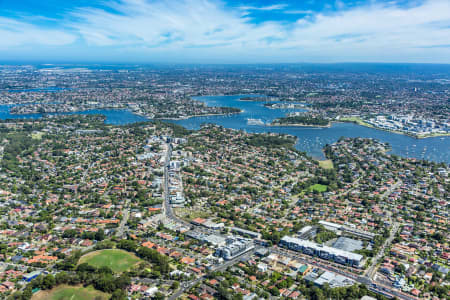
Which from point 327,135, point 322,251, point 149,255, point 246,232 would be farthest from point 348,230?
point 327,135

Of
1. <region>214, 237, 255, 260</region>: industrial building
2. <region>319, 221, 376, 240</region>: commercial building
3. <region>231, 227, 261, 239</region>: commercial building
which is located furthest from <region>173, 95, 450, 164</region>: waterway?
<region>214, 237, 255, 260</region>: industrial building

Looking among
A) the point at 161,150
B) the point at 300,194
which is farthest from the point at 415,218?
the point at 161,150

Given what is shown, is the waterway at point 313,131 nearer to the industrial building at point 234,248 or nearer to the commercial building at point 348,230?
the commercial building at point 348,230

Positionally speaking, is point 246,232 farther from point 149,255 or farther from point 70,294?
point 70,294

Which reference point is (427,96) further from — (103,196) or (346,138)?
(103,196)

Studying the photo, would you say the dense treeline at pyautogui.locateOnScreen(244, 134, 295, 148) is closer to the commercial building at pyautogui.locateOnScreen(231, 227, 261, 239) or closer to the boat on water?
the boat on water

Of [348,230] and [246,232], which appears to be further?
[348,230]

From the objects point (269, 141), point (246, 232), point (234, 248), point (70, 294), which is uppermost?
point (269, 141)
